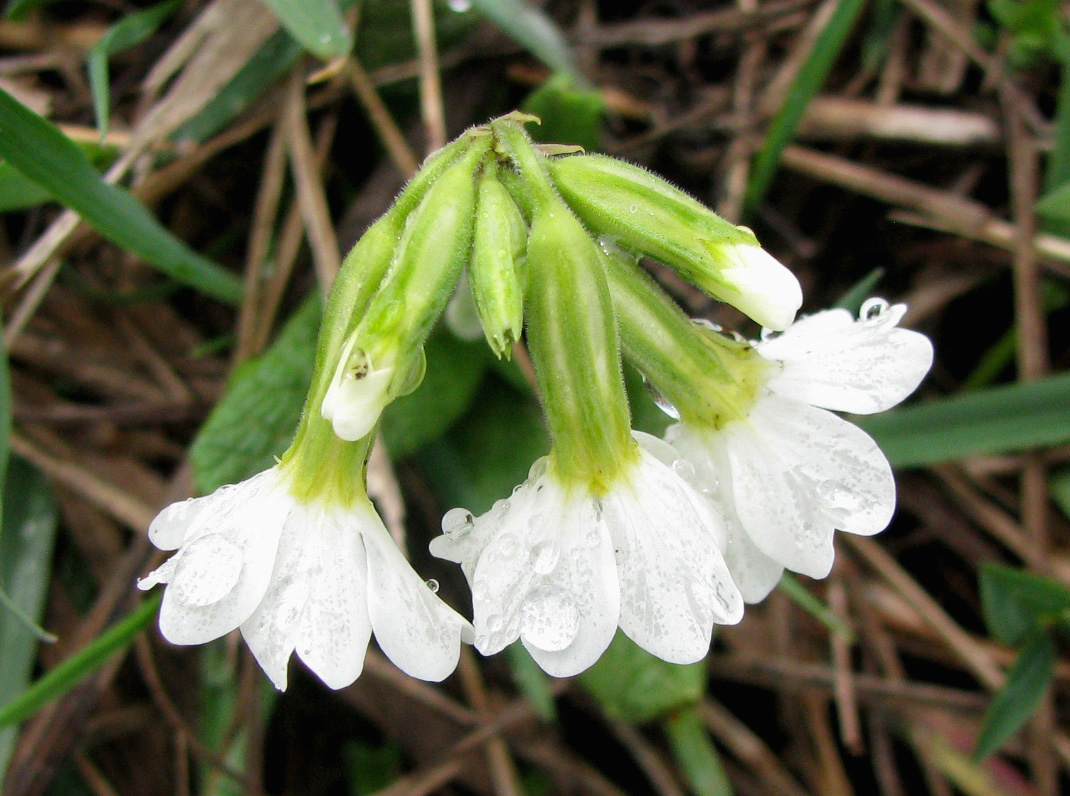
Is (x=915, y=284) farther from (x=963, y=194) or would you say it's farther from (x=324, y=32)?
(x=324, y=32)

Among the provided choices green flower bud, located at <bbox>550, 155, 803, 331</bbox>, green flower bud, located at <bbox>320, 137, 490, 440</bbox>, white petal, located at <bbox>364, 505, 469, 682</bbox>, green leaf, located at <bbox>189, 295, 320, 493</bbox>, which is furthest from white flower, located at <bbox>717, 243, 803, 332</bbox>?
green leaf, located at <bbox>189, 295, 320, 493</bbox>

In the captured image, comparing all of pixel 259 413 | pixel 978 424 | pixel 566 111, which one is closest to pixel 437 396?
pixel 259 413

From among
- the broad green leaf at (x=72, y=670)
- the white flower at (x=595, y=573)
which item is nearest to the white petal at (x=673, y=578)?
the white flower at (x=595, y=573)

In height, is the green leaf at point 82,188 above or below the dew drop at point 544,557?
above

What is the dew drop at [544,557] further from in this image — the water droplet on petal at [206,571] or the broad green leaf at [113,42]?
the broad green leaf at [113,42]

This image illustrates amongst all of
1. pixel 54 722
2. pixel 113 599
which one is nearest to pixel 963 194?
pixel 113 599

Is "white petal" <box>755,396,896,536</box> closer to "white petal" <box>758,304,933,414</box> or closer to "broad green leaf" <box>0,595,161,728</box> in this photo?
"white petal" <box>758,304,933,414</box>
